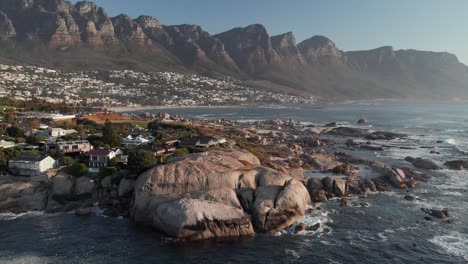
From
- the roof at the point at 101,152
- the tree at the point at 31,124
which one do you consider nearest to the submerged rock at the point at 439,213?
the roof at the point at 101,152

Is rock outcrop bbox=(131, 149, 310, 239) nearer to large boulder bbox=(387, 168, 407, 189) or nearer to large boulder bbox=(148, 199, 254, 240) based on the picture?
large boulder bbox=(148, 199, 254, 240)

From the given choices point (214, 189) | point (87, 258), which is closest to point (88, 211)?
point (87, 258)

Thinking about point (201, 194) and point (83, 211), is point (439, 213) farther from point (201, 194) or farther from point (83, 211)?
point (83, 211)

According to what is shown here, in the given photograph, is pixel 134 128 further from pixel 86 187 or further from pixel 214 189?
pixel 214 189

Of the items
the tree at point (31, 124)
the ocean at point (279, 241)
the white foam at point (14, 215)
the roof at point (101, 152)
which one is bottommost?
the ocean at point (279, 241)

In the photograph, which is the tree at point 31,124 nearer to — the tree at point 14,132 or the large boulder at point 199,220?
the tree at point 14,132

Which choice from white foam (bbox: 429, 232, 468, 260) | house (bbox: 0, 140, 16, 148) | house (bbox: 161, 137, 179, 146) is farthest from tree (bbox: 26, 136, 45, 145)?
white foam (bbox: 429, 232, 468, 260)

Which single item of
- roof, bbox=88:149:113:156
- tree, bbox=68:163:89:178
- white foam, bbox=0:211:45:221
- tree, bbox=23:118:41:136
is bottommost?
white foam, bbox=0:211:45:221
